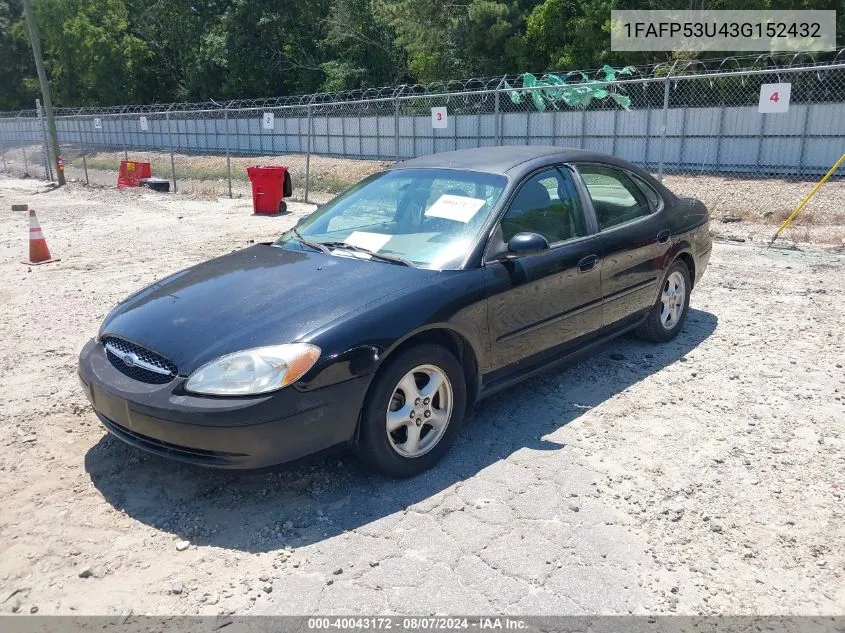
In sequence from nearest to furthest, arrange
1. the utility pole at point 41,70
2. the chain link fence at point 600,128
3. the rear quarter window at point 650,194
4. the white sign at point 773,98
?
the rear quarter window at point 650,194 → the white sign at point 773,98 → the chain link fence at point 600,128 → the utility pole at point 41,70

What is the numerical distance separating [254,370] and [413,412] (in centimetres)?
86

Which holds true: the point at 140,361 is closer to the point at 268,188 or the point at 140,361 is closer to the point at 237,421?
the point at 237,421

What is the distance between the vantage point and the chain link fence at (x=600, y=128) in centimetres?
1975

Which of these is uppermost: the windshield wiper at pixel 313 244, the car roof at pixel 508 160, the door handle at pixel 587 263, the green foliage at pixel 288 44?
the green foliage at pixel 288 44

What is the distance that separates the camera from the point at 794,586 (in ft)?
9.24

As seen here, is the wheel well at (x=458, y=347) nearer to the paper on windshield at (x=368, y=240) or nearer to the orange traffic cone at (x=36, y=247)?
the paper on windshield at (x=368, y=240)

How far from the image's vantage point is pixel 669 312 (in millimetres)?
5535

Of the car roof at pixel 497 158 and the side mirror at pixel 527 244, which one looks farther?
the car roof at pixel 497 158

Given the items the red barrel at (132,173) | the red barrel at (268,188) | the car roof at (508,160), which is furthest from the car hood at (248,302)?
the red barrel at (132,173)

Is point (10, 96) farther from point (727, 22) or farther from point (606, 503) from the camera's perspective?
point (606, 503)

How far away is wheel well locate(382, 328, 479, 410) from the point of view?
11.8 feet

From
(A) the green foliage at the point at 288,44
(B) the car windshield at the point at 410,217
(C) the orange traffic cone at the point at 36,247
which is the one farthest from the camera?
(A) the green foliage at the point at 288,44

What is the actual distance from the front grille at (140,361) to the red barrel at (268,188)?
10.7 meters

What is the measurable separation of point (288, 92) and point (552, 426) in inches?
1736
